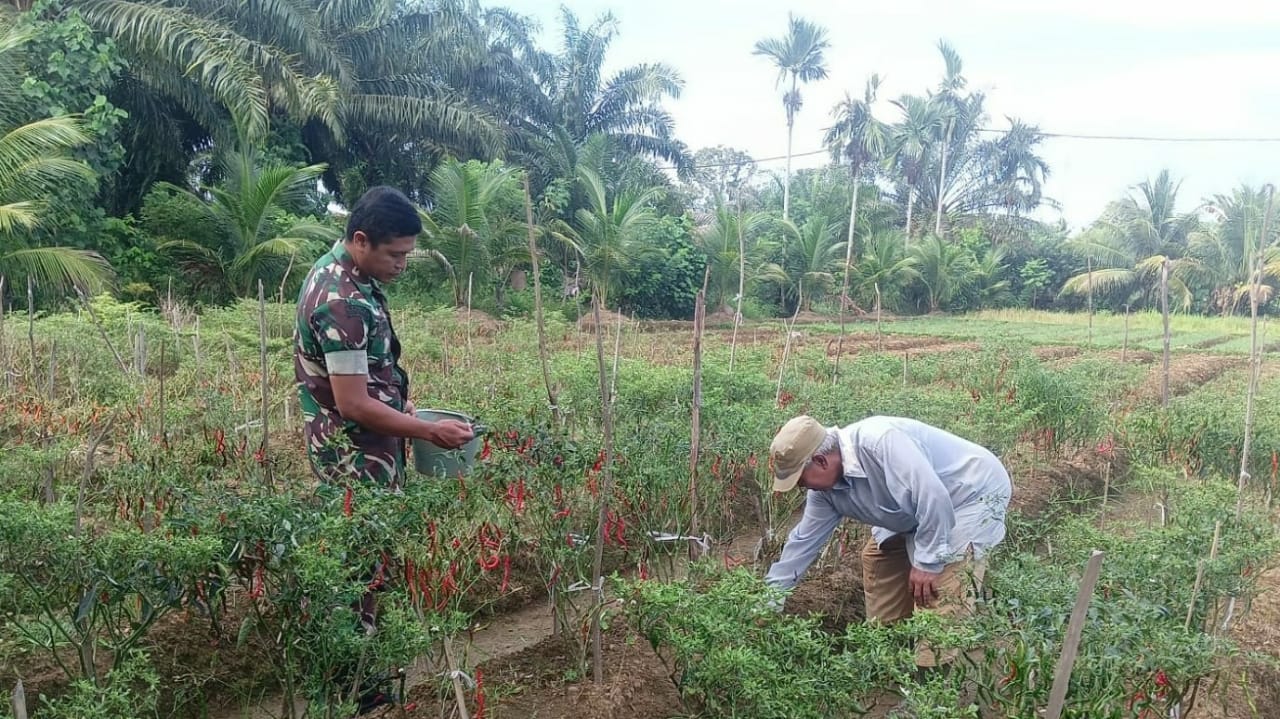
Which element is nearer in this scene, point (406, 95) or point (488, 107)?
point (406, 95)

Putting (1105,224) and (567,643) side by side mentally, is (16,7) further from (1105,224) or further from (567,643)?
(1105,224)

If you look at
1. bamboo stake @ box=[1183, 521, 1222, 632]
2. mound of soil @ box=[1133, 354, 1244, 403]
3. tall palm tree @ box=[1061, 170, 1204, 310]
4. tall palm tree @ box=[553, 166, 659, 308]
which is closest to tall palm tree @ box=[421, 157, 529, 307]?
tall palm tree @ box=[553, 166, 659, 308]

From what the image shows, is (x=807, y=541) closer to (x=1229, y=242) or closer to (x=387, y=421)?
(x=387, y=421)

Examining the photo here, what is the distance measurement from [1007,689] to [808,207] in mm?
29337

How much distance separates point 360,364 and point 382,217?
438 millimetres

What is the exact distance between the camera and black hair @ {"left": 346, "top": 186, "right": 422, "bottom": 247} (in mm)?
2600

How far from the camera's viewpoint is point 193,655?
331 centimetres

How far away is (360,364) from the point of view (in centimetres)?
258

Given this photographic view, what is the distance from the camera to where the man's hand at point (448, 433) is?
2.62 metres

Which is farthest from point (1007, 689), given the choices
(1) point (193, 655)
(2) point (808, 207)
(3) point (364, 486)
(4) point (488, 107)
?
(2) point (808, 207)

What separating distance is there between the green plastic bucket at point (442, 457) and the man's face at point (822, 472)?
43.8 inches

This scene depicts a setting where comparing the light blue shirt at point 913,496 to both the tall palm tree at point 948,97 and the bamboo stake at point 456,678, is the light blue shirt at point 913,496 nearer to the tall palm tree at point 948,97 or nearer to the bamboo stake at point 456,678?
the bamboo stake at point 456,678

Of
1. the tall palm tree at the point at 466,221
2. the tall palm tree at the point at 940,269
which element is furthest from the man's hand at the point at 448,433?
the tall palm tree at the point at 940,269

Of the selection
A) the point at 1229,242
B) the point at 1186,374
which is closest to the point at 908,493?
the point at 1186,374
